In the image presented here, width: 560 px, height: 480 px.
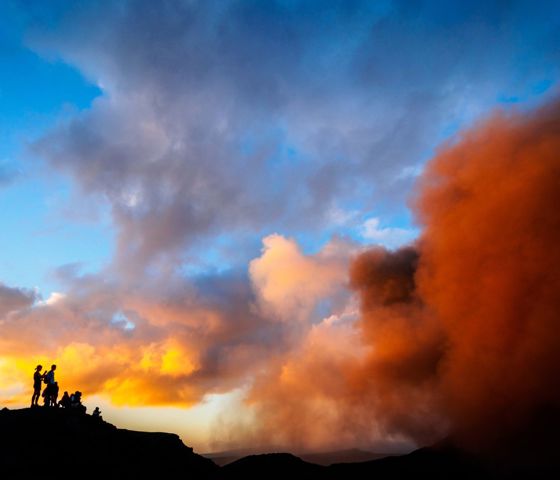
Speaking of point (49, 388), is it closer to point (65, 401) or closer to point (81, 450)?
point (65, 401)

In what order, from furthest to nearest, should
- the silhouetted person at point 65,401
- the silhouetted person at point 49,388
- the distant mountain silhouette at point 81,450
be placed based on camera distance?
the silhouetted person at point 65,401
the silhouetted person at point 49,388
the distant mountain silhouette at point 81,450

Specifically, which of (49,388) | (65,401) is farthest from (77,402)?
(49,388)

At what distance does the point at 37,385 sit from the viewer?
40531 millimetres

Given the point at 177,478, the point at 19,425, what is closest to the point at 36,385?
the point at 19,425

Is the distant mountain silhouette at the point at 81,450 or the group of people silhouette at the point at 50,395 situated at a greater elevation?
the group of people silhouette at the point at 50,395

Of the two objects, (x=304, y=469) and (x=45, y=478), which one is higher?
(x=45, y=478)

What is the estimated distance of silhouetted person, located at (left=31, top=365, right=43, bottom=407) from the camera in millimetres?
39681

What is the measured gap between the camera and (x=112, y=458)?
42.1 metres

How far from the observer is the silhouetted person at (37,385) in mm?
39681

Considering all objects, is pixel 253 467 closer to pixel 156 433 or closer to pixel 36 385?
pixel 156 433

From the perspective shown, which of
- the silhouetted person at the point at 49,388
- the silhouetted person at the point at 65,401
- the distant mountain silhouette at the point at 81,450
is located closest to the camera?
the distant mountain silhouette at the point at 81,450

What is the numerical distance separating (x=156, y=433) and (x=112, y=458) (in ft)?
40.5

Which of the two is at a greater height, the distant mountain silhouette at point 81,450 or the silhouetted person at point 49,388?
the silhouetted person at point 49,388

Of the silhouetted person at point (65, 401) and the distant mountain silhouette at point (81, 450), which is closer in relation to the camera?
the distant mountain silhouette at point (81, 450)
